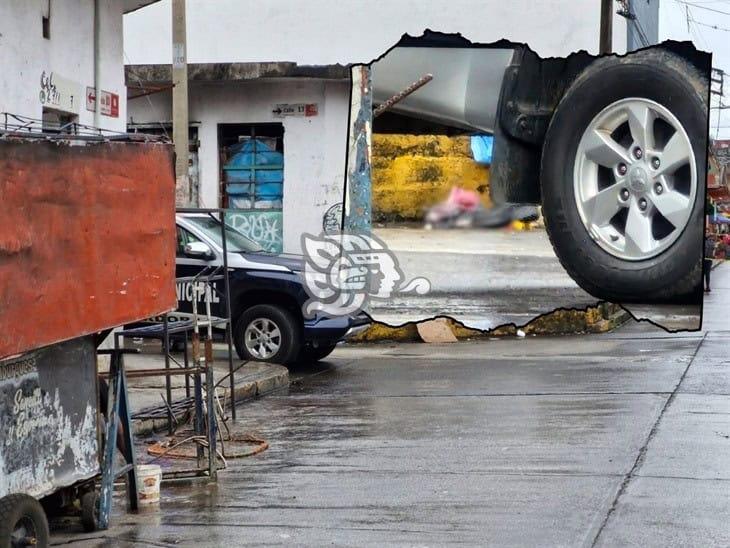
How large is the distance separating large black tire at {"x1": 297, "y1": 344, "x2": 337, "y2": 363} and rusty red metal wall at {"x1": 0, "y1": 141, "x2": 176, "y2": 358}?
726cm

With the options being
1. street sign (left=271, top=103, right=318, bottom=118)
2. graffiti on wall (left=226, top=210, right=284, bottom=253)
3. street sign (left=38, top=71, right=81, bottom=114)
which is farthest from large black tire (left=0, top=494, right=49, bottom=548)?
street sign (left=271, top=103, right=318, bottom=118)

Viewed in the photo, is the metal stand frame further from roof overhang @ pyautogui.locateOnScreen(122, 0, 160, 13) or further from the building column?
the building column

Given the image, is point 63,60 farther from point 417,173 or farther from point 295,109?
point 295,109

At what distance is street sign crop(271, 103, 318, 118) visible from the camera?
21.0m

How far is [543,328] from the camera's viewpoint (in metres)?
18.3

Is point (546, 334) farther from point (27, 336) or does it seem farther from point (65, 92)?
point (27, 336)

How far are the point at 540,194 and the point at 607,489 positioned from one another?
241 inches

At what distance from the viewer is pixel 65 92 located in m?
12.5

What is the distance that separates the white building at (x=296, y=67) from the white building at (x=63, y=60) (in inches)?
230

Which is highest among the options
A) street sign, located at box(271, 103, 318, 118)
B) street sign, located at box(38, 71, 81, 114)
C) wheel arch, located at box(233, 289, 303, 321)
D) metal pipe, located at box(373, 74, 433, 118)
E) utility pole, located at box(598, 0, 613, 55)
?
utility pole, located at box(598, 0, 613, 55)

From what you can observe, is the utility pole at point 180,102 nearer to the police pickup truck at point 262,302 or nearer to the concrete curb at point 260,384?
the police pickup truck at point 262,302

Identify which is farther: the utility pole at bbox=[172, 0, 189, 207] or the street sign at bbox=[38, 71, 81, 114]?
the utility pole at bbox=[172, 0, 189, 207]

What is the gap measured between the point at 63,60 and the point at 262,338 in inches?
154

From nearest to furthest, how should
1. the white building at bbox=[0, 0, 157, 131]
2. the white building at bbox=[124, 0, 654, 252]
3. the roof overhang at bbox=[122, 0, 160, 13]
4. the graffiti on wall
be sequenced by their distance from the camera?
1. the white building at bbox=[0, 0, 157, 131]
2. the roof overhang at bbox=[122, 0, 160, 13]
3. the white building at bbox=[124, 0, 654, 252]
4. the graffiti on wall
